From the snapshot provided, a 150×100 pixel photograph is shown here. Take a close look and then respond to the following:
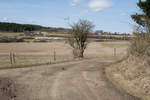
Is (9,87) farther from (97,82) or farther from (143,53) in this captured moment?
(143,53)

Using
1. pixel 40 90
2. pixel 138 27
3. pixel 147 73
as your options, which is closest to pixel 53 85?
pixel 40 90

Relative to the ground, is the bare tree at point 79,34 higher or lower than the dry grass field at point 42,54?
Result: higher

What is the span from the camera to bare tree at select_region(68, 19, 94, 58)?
23.0m

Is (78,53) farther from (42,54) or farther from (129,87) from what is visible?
(129,87)

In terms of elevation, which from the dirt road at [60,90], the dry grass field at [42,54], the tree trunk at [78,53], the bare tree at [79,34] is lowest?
the dry grass field at [42,54]

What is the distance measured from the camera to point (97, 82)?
7.77m

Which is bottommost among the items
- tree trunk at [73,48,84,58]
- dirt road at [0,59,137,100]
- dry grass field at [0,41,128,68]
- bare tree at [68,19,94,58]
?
dry grass field at [0,41,128,68]

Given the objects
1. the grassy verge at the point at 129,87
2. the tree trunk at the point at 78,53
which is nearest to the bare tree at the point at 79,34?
the tree trunk at the point at 78,53

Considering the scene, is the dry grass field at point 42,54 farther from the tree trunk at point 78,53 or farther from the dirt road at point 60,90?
the dirt road at point 60,90

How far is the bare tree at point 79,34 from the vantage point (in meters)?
23.0

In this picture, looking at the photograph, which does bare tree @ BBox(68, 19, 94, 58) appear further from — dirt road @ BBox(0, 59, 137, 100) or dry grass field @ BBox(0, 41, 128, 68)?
dirt road @ BBox(0, 59, 137, 100)

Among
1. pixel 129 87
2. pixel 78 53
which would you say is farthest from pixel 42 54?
pixel 129 87

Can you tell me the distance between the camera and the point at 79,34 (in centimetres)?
2302

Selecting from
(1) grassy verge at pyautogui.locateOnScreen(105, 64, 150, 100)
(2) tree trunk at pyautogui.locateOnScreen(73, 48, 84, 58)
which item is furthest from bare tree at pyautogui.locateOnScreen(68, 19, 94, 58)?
(1) grassy verge at pyautogui.locateOnScreen(105, 64, 150, 100)
